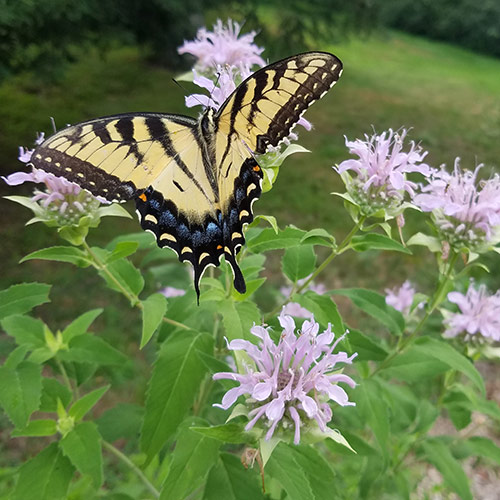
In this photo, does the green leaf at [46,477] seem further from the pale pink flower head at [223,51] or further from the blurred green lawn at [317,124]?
the blurred green lawn at [317,124]

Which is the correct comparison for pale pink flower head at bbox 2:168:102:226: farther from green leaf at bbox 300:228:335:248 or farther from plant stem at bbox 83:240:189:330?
green leaf at bbox 300:228:335:248

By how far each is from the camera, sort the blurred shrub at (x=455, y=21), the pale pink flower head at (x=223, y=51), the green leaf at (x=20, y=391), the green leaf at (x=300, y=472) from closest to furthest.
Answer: the green leaf at (x=300, y=472) → the green leaf at (x=20, y=391) → the pale pink flower head at (x=223, y=51) → the blurred shrub at (x=455, y=21)

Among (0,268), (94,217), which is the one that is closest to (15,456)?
(0,268)

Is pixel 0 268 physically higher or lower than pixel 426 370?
lower

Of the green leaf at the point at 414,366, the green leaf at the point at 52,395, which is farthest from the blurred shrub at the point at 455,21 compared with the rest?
the green leaf at the point at 52,395

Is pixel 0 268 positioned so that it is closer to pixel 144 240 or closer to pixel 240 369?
pixel 144 240
